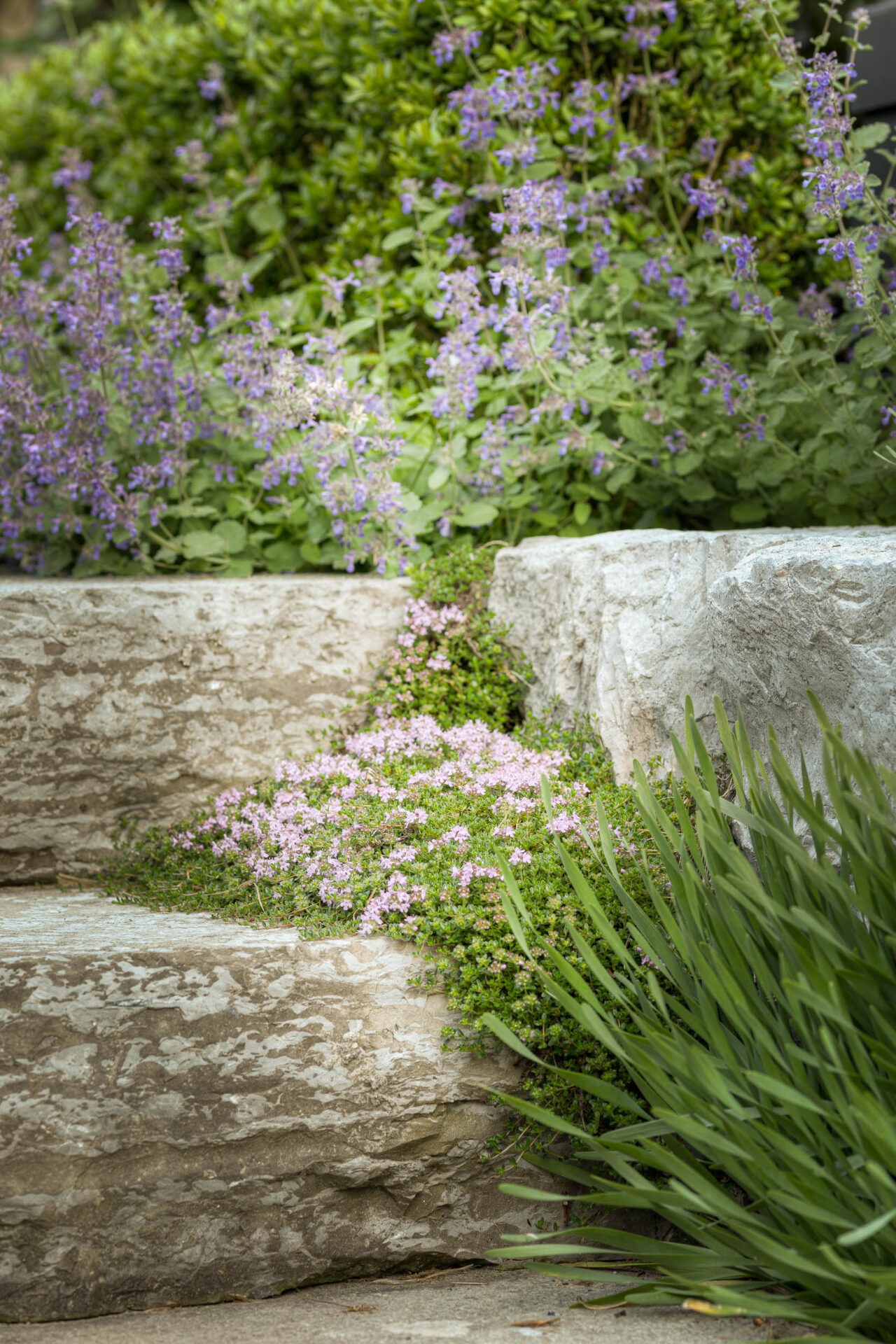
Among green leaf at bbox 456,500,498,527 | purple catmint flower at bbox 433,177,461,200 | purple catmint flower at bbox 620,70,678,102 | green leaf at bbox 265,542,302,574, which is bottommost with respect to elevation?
green leaf at bbox 265,542,302,574

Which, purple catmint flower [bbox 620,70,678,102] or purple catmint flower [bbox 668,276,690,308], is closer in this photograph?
purple catmint flower [bbox 668,276,690,308]

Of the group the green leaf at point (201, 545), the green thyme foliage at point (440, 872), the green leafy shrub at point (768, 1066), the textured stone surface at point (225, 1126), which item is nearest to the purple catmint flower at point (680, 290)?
the green thyme foliage at point (440, 872)

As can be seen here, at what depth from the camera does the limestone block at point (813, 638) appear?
1894 mm

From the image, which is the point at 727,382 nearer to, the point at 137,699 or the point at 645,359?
the point at 645,359

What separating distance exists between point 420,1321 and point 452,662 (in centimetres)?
169

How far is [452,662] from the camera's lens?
120 inches

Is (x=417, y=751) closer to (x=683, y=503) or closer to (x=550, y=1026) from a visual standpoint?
(x=550, y=1026)

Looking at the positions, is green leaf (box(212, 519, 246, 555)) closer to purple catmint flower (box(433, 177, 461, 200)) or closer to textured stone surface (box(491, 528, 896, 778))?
textured stone surface (box(491, 528, 896, 778))

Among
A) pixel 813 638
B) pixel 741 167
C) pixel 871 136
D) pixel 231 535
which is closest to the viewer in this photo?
pixel 813 638

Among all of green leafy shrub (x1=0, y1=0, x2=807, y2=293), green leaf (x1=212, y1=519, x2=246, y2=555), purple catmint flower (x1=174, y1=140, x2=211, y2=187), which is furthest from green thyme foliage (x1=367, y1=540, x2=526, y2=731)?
purple catmint flower (x1=174, y1=140, x2=211, y2=187)

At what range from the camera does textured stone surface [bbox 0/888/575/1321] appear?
1.83m

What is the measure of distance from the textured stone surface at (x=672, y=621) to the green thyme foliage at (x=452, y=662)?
2.6 inches

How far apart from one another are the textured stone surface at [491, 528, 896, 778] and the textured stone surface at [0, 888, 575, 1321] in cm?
84

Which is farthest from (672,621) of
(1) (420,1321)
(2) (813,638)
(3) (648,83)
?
(3) (648,83)
